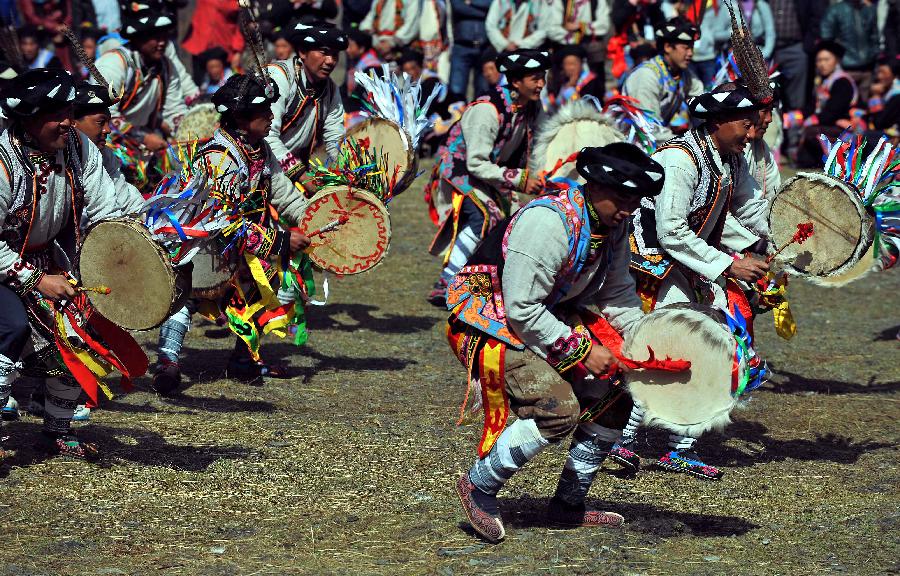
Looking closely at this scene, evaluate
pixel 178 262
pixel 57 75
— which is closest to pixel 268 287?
pixel 178 262

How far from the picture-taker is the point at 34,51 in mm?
13508

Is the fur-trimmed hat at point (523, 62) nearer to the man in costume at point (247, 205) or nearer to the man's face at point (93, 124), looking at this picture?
the man in costume at point (247, 205)

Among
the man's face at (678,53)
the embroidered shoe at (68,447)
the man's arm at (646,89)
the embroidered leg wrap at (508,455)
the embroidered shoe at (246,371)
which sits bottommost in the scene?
the embroidered shoe at (246,371)

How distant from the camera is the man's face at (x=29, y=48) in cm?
1340

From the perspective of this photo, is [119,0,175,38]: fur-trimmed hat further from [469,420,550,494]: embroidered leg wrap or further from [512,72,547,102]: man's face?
[469,420,550,494]: embroidered leg wrap

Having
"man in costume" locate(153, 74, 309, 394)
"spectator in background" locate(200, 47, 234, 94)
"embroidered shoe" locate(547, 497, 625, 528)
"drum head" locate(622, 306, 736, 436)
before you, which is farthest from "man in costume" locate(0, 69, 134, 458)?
Result: "spectator in background" locate(200, 47, 234, 94)

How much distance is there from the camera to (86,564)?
193 inches

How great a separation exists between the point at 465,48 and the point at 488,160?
6994 millimetres

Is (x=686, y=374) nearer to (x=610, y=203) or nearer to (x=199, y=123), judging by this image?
(x=610, y=203)

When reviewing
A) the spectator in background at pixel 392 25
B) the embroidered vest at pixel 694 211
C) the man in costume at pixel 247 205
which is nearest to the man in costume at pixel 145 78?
the man in costume at pixel 247 205

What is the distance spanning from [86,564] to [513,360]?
1676 millimetres

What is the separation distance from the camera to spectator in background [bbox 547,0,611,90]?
14.9m

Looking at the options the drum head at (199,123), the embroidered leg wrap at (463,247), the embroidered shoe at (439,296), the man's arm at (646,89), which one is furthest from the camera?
the embroidered shoe at (439,296)

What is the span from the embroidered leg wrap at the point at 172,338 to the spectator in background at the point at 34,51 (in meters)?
6.76
